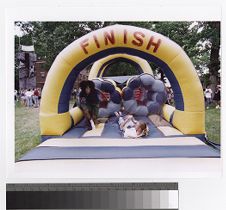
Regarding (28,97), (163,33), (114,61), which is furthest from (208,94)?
(28,97)

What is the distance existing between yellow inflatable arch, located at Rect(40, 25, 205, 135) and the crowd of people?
0.18ft

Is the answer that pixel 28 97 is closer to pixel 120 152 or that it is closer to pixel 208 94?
pixel 120 152

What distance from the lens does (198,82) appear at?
11.2 ft

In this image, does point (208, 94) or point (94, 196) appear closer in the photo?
point (94, 196)

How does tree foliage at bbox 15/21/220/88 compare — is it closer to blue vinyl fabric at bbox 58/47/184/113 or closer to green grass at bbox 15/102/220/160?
blue vinyl fabric at bbox 58/47/184/113

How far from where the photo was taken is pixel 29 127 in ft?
11.3

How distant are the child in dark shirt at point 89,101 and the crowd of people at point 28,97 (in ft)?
1.29

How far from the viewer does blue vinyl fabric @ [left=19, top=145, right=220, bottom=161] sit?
3.30 metres

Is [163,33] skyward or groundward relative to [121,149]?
skyward

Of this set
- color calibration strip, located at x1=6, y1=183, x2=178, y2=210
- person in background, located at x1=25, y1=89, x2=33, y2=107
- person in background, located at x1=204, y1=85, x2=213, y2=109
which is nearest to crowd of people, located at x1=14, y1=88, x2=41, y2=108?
person in background, located at x1=25, y1=89, x2=33, y2=107

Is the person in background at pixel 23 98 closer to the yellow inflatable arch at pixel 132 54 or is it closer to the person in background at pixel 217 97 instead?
the yellow inflatable arch at pixel 132 54

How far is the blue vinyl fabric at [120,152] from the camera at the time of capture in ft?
10.8

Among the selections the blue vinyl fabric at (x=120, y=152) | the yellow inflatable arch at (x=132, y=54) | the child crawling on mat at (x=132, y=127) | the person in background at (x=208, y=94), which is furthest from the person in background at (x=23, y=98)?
the person in background at (x=208, y=94)

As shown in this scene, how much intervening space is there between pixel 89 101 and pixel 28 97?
564 mm
